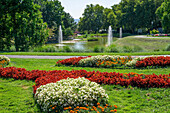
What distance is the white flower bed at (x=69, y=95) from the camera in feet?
16.7

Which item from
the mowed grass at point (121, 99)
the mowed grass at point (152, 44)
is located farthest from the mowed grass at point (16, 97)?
the mowed grass at point (152, 44)

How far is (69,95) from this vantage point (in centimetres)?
515

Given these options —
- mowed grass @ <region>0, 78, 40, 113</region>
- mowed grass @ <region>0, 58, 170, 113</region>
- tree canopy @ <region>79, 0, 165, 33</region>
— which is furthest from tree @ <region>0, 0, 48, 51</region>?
tree canopy @ <region>79, 0, 165, 33</region>

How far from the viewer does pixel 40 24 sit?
87.0 feet

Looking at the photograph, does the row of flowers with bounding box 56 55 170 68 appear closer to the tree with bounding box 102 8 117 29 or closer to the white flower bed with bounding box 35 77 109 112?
the white flower bed with bounding box 35 77 109 112

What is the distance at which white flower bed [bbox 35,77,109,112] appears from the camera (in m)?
5.08

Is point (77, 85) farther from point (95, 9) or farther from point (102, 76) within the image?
point (95, 9)

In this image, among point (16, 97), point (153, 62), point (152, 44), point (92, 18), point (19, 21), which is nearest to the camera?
point (16, 97)

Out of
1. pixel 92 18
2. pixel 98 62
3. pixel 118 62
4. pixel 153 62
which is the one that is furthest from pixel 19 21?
pixel 92 18

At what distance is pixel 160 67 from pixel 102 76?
450cm

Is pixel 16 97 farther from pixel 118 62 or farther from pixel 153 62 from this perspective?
pixel 153 62

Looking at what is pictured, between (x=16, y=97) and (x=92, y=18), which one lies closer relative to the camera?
(x=16, y=97)

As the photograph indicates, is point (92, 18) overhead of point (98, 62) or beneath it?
overhead

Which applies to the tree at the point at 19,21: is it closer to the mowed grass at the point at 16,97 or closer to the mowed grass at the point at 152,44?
the mowed grass at the point at 152,44
